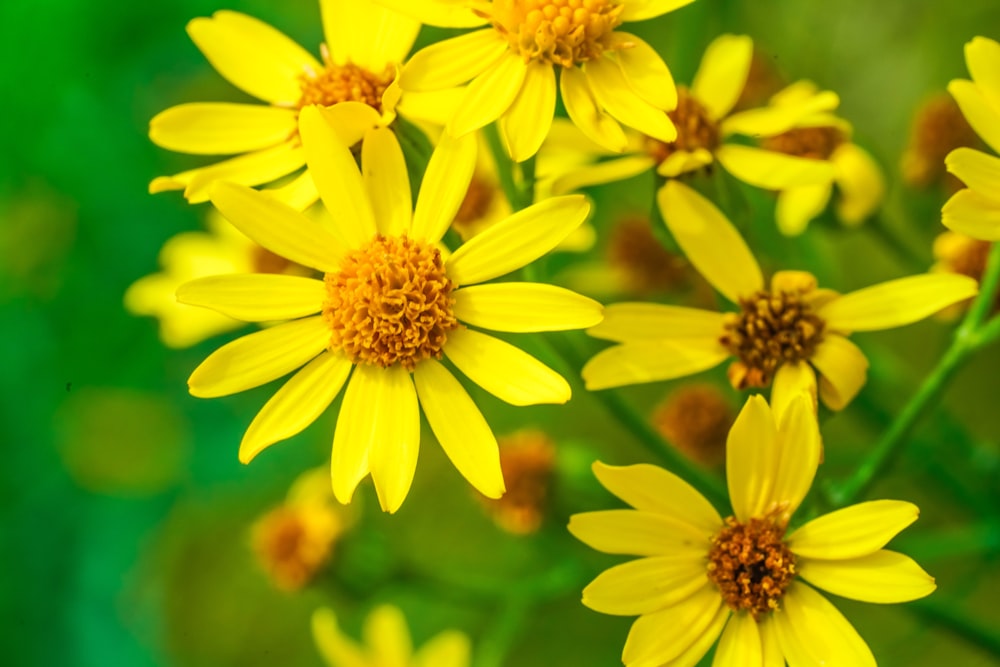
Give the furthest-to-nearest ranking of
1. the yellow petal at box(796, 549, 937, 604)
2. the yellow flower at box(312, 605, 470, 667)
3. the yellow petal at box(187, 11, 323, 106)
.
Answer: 1. the yellow flower at box(312, 605, 470, 667)
2. the yellow petal at box(187, 11, 323, 106)
3. the yellow petal at box(796, 549, 937, 604)

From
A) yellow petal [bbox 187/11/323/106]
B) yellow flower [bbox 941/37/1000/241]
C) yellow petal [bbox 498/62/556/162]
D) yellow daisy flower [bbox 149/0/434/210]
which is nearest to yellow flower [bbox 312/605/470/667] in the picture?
yellow daisy flower [bbox 149/0/434/210]

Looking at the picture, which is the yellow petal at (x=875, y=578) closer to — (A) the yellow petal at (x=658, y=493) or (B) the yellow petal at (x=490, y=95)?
(A) the yellow petal at (x=658, y=493)

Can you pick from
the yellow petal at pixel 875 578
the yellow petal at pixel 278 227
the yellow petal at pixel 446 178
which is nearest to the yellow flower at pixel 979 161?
the yellow petal at pixel 875 578

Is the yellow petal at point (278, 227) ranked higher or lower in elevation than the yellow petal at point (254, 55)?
lower

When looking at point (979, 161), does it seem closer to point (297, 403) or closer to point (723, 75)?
point (723, 75)

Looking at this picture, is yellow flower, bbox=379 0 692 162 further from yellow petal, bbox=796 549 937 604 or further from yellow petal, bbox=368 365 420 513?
yellow petal, bbox=796 549 937 604

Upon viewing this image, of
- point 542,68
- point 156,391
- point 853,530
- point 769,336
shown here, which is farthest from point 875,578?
point 156,391

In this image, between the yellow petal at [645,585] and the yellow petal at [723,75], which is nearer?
the yellow petal at [645,585]
